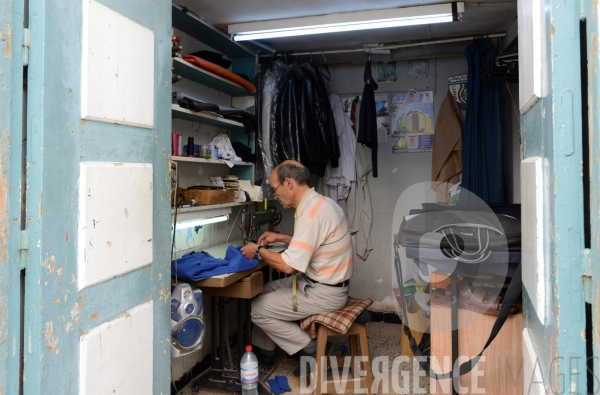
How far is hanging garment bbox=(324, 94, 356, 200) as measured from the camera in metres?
4.42

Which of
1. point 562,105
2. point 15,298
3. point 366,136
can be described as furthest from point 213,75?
point 562,105

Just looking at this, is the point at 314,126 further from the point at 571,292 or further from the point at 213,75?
the point at 571,292

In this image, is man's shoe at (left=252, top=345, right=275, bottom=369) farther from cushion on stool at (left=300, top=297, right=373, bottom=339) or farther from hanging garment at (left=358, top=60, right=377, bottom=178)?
hanging garment at (left=358, top=60, right=377, bottom=178)

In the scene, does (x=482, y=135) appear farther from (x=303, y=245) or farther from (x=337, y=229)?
(x=303, y=245)

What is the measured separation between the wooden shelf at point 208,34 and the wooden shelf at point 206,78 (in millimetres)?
333

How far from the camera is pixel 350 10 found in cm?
329

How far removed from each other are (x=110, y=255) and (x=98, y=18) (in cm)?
76

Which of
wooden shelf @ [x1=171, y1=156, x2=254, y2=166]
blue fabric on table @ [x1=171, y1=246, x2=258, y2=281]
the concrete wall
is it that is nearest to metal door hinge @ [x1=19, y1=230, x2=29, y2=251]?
blue fabric on table @ [x1=171, y1=246, x2=258, y2=281]

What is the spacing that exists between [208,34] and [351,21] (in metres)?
1.11

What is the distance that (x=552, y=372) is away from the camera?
98 cm

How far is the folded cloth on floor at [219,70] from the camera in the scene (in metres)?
3.04

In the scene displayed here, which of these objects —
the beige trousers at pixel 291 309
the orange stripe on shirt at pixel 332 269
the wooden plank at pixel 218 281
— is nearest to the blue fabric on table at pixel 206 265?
the wooden plank at pixel 218 281

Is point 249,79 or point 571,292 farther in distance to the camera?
point 249,79

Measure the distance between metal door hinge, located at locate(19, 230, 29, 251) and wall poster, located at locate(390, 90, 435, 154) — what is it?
379cm
